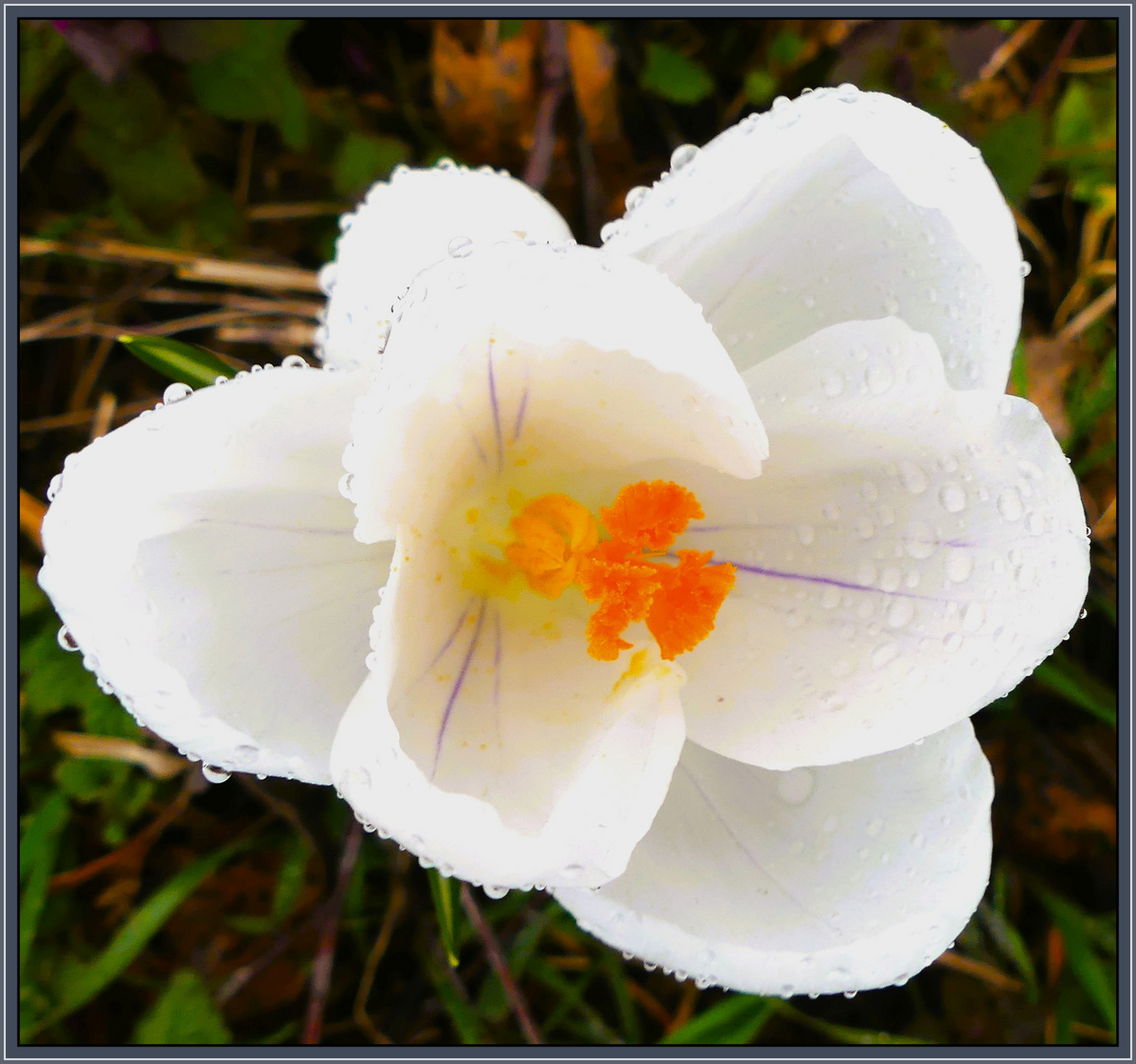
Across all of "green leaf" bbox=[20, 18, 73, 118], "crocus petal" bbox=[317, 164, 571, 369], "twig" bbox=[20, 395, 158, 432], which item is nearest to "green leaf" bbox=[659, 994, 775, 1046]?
"crocus petal" bbox=[317, 164, 571, 369]

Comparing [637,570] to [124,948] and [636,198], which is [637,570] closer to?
[636,198]

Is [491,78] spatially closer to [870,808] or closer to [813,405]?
[813,405]

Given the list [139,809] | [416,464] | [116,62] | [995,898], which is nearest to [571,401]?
[416,464]

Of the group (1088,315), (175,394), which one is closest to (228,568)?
(175,394)

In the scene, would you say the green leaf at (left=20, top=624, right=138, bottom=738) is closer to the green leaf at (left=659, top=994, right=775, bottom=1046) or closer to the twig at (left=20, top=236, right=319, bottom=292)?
the twig at (left=20, top=236, right=319, bottom=292)

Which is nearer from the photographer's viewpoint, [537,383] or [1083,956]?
[537,383]

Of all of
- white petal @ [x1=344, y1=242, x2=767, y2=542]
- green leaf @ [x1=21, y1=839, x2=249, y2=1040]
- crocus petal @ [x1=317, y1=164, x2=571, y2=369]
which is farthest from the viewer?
green leaf @ [x1=21, y1=839, x2=249, y2=1040]

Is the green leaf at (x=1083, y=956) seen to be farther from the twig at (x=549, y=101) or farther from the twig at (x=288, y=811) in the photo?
the twig at (x=549, y=101)
